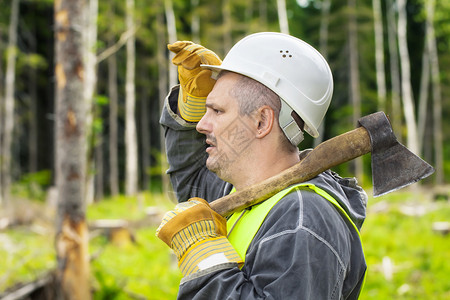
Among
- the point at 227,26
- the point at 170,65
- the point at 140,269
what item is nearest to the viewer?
the point at 140,269

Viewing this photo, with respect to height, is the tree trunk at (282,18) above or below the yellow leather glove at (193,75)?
below

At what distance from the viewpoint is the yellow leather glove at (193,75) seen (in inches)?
86.5

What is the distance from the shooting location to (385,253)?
405 inches

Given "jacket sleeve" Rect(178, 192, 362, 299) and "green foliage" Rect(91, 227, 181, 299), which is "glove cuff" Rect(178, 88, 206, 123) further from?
"green foliage" Rect(91, 227, 181, 299)

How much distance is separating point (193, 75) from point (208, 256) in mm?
867

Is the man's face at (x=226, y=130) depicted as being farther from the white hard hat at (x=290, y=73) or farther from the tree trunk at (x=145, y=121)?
the tree trunk at (x=145, y=121)

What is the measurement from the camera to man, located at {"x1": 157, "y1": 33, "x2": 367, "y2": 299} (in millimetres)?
1617

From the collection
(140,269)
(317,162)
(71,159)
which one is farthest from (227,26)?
(317,162)

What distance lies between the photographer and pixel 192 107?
232 cm

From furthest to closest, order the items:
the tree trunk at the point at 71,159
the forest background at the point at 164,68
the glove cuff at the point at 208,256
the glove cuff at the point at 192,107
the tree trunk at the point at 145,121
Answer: the tree trunk at the point at 145,121 → the forest background at the point at 164,68 → the tree trunk at the point at 71,159 → the glove cuff at the point at 192,107 → the glove cuff at the point at 208,256

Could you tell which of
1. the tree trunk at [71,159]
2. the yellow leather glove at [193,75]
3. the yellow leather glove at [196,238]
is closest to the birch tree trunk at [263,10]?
the tree trunk at [71,159]

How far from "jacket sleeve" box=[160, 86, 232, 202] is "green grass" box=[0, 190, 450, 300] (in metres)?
3.97

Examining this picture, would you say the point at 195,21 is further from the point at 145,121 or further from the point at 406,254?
the point at 406,254

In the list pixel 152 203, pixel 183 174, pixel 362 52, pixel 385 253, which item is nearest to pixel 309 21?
pixel 362 52
